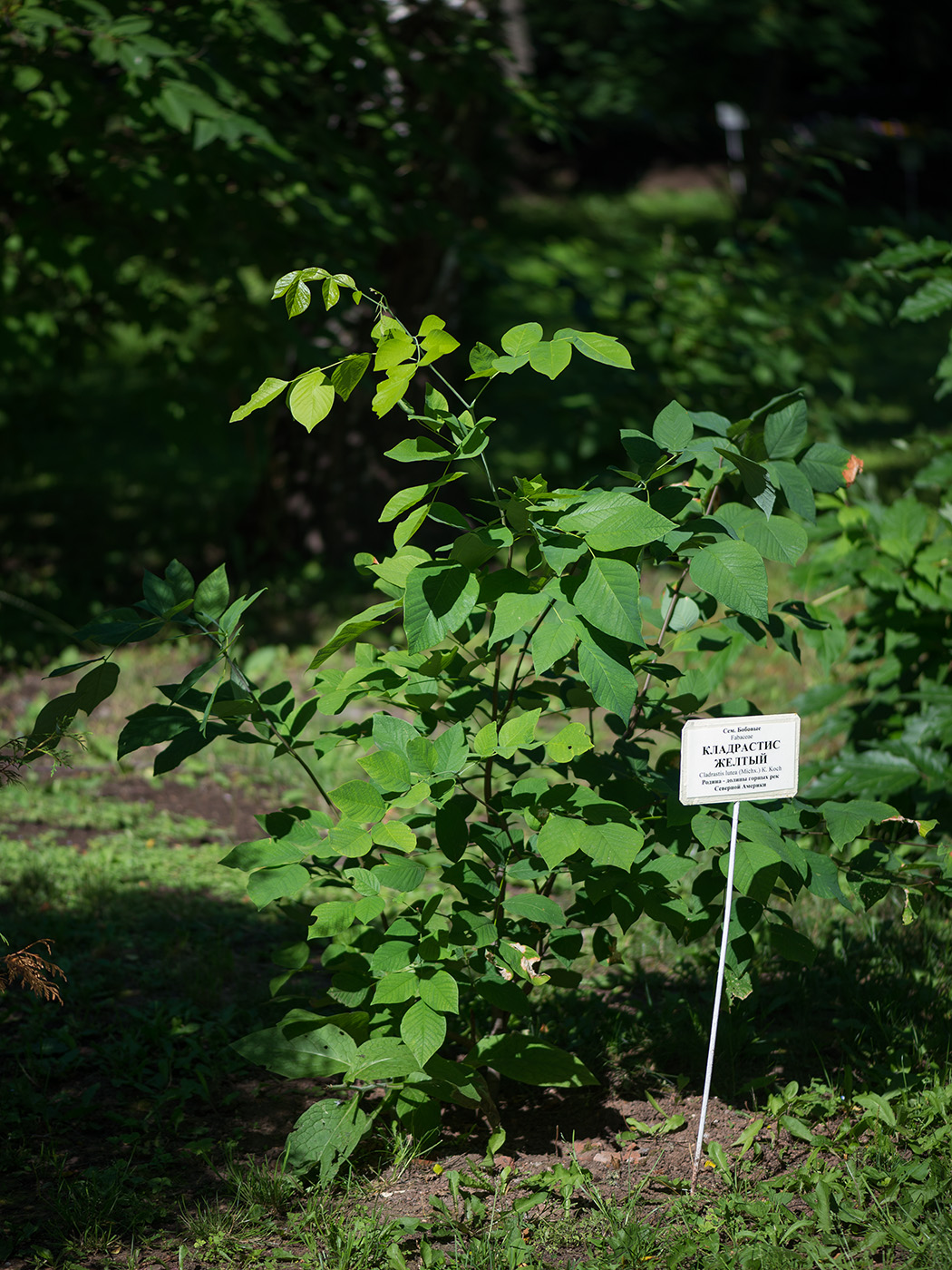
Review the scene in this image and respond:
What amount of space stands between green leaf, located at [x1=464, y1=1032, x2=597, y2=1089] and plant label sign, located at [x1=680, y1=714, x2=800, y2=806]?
0.61 meters

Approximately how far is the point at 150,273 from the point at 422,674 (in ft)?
14.8

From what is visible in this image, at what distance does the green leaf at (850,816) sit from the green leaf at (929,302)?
5.66 ft

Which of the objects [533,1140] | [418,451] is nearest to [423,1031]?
[533,1140]

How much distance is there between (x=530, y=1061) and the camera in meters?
2.16

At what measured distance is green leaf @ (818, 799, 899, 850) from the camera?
6.29 feet

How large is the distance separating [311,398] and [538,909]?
953 millimetres

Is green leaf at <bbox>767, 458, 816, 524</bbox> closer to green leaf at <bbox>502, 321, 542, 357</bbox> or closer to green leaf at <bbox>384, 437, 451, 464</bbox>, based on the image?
green leaf at <bbox>502, 321, 542, 357</bbox>

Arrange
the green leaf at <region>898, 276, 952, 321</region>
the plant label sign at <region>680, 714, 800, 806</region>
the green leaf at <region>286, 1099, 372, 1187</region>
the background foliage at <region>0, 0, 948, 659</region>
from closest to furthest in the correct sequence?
the plant label sign at <region>680, 714, 800, 806</region>, the green leaf at <region>286, 1099, 372, 1187</region>, the green leaf at <region>898, 276, 952, 321</region>, the background foliage at <region>0, 0, 948, 659</region>

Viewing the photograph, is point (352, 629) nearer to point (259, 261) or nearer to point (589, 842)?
point (589, 842)

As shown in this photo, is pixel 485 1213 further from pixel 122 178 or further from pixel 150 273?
pixel 150 273

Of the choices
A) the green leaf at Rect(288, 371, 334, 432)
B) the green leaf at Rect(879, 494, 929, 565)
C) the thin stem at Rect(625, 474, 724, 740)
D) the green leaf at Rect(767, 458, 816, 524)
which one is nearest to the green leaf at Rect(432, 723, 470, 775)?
the thin stem at Rect(625, 474, 724, 740)

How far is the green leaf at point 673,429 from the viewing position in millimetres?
1889

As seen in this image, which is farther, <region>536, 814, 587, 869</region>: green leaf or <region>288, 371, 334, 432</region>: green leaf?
<region>536, 814, 587, 869</region>: green leaf

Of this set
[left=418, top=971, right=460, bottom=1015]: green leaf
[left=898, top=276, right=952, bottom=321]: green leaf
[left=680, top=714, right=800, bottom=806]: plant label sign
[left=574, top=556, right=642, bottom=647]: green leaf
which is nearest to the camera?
Result: [left=574, top=556, right=642, bottom=647]: green leaf
